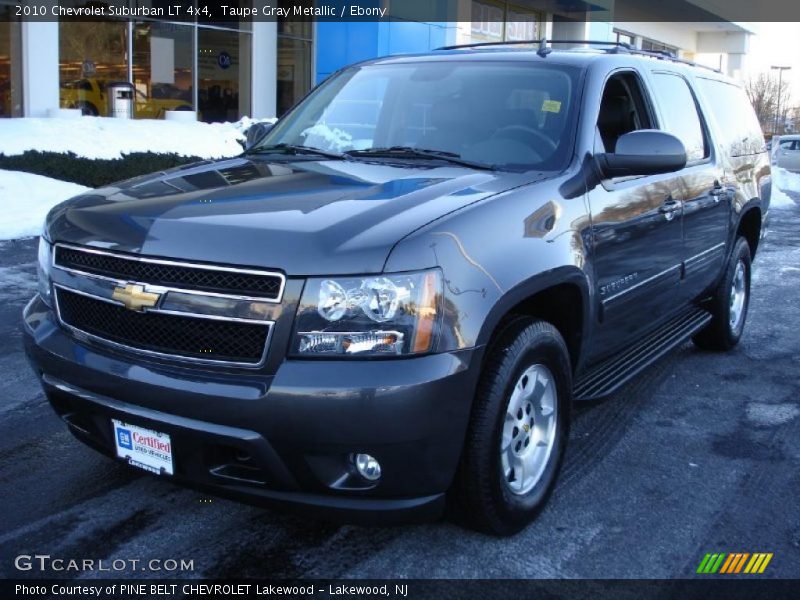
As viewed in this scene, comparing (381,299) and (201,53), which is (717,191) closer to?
(381,299)

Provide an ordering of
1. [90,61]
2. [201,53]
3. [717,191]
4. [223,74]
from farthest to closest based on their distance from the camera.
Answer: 1. [223,74]
2. [201,53]
3. [90,61]
4. [717,191]

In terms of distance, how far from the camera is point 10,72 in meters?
16.4

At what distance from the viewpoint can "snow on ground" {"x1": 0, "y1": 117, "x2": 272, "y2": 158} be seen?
549 inches

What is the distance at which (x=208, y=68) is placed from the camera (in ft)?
66.7

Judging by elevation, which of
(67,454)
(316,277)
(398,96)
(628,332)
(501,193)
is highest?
(398,96)

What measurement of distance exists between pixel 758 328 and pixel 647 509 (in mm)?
4092

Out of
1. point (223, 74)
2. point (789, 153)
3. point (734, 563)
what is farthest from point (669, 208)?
point (789, 153)

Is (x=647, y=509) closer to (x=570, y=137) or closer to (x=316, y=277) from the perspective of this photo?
(x=570, y=137)

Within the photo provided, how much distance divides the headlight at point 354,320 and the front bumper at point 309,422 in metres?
0.05

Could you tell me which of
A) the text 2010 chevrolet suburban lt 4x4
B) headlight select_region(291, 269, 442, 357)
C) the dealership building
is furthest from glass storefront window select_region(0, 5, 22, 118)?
headlight select_region(291, 269, 442, 357)

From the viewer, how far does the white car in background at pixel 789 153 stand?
3153 cm

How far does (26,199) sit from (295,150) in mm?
7983

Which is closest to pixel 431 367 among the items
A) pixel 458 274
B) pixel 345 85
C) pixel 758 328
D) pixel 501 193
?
pixel 458 274
